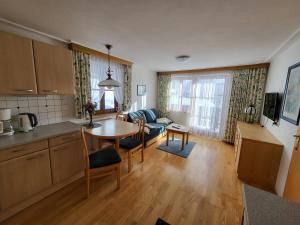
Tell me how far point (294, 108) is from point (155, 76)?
160 inches

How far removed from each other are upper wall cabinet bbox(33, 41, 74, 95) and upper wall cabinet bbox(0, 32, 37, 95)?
0.25 ft

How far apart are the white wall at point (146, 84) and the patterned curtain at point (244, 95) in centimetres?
262

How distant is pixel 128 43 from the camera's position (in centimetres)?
231

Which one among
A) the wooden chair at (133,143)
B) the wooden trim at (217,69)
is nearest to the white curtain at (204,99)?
the wooden trim at (217,69)

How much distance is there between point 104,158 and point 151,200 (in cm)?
90

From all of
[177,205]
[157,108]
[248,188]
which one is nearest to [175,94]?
[157,108]

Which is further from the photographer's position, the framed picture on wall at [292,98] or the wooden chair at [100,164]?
the wooden chair at [100,164]

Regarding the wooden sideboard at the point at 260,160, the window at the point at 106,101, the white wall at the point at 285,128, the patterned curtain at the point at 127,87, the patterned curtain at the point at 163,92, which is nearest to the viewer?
the white wall at the point at 285,128

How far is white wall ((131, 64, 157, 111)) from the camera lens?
418 cm

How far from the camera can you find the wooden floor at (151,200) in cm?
158

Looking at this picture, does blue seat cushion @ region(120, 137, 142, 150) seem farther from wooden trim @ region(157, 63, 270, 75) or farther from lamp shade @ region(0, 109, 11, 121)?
wooden trim @ region(157, 63, 270, 75)

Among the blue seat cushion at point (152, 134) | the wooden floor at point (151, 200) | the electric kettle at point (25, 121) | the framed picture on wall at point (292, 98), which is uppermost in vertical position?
the framed picture on wall at point (292, 98)

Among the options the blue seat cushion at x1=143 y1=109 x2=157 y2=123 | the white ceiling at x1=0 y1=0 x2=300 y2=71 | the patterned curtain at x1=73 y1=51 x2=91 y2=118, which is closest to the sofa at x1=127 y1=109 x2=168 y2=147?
the blue seat cushion at x1=143 y1=109 x2=157 y2=123

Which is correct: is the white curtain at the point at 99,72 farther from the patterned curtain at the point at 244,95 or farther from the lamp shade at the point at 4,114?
the patterned curtain at the point at 244,95
